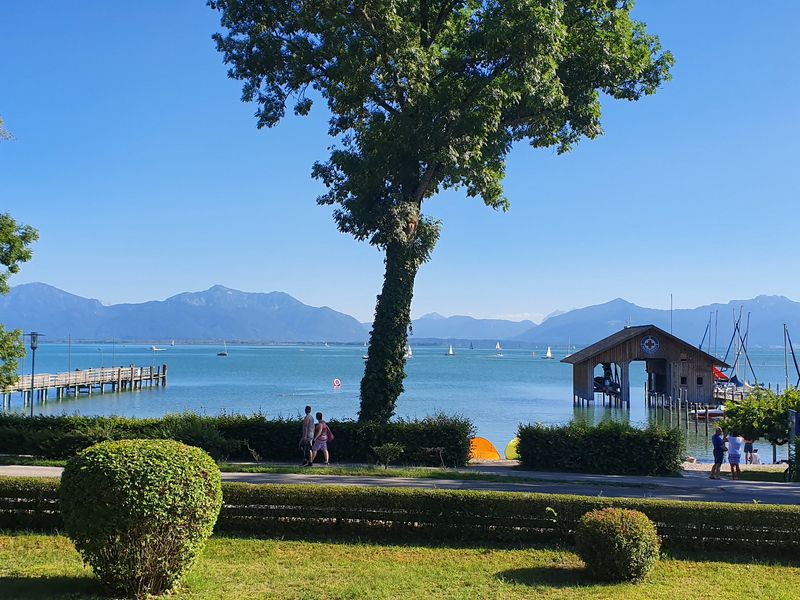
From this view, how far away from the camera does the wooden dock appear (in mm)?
68250

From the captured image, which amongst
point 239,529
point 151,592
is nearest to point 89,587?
point 151,592

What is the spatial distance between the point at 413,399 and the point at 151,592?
65082 mm

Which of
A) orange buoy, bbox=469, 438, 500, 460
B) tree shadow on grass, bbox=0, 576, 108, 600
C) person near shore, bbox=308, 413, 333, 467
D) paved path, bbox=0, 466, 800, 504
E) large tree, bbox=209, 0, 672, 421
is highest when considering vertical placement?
large tree, bbox=209, 0, 672, 421

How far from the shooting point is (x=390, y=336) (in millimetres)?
26422

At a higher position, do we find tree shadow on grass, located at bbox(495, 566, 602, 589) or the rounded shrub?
the rounded shrub

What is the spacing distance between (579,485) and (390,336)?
9.29 m

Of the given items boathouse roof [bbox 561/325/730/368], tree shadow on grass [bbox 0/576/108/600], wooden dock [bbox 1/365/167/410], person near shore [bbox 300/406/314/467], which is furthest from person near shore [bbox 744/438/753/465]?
wooden dock [bbox 1/365/167/410]

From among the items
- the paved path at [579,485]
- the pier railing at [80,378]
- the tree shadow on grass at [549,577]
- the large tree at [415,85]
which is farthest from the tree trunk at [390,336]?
the pier railing at [80,378]

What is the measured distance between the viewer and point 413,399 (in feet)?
243

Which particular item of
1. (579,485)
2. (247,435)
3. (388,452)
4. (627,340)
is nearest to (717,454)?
(579,485)

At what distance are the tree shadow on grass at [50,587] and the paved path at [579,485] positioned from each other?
7488mm

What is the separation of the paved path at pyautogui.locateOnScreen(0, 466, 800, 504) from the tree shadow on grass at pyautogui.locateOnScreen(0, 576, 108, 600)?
7.49 metres

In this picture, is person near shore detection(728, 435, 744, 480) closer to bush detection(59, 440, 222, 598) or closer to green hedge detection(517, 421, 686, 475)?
green hedge detection(517, 421, 686, 475)

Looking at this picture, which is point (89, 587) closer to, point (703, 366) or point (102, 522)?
point (102, 522)
